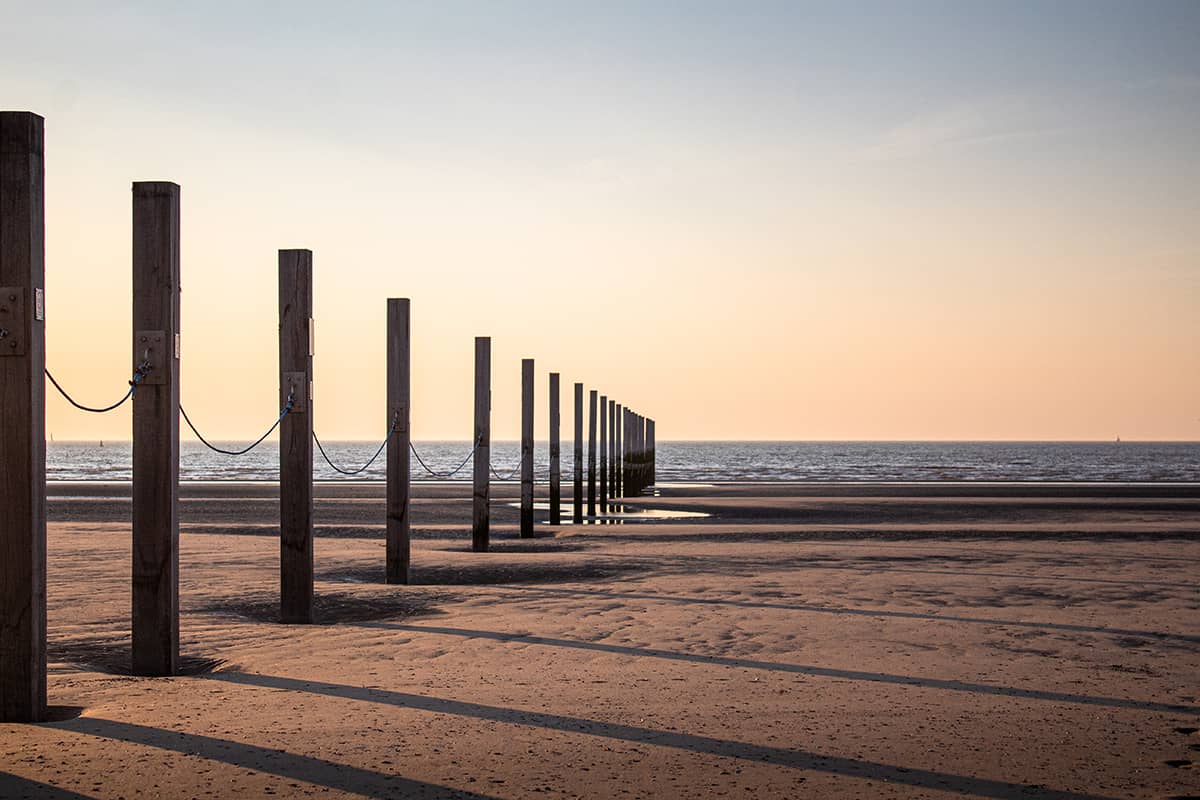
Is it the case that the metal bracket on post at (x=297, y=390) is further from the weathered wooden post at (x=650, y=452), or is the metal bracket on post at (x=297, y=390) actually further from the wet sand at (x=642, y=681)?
the weathered wooden post at (x=650, y=452)

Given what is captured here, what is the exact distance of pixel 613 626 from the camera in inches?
348

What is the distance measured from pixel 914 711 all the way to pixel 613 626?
10.8 feet

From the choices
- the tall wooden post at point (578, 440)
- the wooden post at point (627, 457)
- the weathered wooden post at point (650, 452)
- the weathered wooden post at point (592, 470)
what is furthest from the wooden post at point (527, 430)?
the weathered wooden post at point (650, 452)

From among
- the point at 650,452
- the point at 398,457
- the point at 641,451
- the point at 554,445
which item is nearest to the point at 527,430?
the point at 554,445

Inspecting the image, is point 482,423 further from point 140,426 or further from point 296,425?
point 140,426

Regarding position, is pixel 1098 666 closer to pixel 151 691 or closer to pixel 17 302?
pixel 151 691

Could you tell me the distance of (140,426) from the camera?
6.52 meters

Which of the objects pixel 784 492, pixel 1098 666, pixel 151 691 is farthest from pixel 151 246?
pixel 784 492

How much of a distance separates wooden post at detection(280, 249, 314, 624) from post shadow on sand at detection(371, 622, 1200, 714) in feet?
2.82

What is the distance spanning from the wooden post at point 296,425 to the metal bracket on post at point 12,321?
137 inches

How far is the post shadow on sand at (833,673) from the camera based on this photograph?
616 centimetres

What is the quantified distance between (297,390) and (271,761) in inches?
179

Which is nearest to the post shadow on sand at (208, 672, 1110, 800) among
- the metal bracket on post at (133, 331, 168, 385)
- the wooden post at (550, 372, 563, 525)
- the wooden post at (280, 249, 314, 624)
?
the metal bracket on post at (133, 331, 168, 385)

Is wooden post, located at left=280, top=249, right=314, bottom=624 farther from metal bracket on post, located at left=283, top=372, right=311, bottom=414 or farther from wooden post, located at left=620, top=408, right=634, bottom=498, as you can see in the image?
wooden post, located at left=620, top=408, right=634, bottom=498
